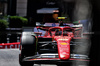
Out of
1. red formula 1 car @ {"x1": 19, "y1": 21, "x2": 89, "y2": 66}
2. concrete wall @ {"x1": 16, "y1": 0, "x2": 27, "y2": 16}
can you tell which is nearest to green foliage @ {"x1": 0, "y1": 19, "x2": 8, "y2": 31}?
red formula 1 car @ {"x1": 19, "y1": 21, "x2": 89, "y2": 66}

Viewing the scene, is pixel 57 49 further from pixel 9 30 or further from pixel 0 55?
pixel 9 30

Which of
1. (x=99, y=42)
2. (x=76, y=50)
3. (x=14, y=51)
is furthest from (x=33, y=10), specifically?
(x=99, y=42)

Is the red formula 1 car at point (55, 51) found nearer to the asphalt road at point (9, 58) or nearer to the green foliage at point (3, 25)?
the asphalt road at point (9, 58)

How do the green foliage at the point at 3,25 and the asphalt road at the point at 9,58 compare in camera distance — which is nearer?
the asphalt road at the point at 9,58

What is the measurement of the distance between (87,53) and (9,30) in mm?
7232

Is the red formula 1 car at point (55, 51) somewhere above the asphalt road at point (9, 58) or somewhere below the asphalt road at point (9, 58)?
above

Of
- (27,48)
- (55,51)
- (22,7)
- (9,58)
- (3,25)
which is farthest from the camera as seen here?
(22,7)

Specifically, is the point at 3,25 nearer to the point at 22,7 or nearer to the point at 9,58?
the point at 9,58

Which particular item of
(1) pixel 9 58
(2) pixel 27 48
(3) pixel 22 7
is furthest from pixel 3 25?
(3) pixel 22 7

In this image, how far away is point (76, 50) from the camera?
6094 millimetres

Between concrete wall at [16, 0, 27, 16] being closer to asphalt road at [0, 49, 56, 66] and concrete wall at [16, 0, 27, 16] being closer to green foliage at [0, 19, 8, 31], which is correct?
green foliage at [0, 19, 8, 31]

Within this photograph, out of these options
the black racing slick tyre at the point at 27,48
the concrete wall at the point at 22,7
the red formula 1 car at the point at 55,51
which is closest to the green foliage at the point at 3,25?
the red formula 1 car at the point at 55,51

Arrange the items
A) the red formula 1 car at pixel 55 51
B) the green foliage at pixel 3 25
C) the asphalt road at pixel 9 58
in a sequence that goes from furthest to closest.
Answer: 1. the green foliage at pixel 3 25
2. the asphalt road at pixel 9 58
3. the red formula 1 car at pixel 55 51

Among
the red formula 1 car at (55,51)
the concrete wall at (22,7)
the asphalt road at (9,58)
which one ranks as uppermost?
the concrete wall at (22,7)
